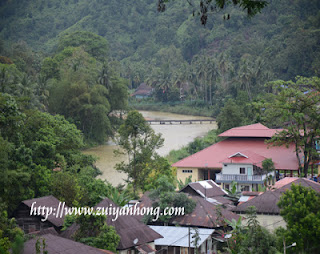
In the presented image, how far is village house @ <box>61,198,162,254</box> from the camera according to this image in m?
20.8

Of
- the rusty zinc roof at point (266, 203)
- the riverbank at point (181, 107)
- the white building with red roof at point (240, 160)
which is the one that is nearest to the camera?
the rusty zinc roof at point (266, 203)

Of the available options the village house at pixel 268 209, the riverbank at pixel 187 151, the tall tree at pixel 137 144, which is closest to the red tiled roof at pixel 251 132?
the riverbank at pixel 187 151

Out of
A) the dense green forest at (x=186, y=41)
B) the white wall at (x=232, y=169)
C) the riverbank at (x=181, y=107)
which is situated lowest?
the white wall at (x=232, y=169)

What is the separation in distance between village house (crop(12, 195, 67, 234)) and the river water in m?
12.6

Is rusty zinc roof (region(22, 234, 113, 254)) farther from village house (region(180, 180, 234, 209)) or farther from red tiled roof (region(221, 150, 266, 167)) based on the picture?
red tiled roof (region(221, 150, 266, 167))

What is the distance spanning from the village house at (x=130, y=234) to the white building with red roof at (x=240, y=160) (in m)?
14.6

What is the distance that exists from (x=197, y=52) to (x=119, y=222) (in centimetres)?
11347

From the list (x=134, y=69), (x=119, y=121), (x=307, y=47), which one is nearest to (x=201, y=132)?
(x=119, y=121)

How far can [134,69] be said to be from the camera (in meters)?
114

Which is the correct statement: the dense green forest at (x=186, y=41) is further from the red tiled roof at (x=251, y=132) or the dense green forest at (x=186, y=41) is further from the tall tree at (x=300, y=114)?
the tall tree at (x=300, y=114)

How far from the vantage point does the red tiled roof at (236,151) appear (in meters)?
38.7

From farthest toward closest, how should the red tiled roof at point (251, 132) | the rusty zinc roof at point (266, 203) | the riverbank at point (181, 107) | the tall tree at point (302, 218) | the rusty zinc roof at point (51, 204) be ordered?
1. the riverbank at point (181, 107)
2. the red tiled roof at point (251, 132)
3. the rusty zinc roof at point (266, 203)
4. the rusty zinc roof at point (51, 204)
5. the tall tree at point (302, 218)

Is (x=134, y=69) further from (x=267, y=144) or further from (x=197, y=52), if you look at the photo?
(x=267, y=144)

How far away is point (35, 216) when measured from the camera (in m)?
23.7
